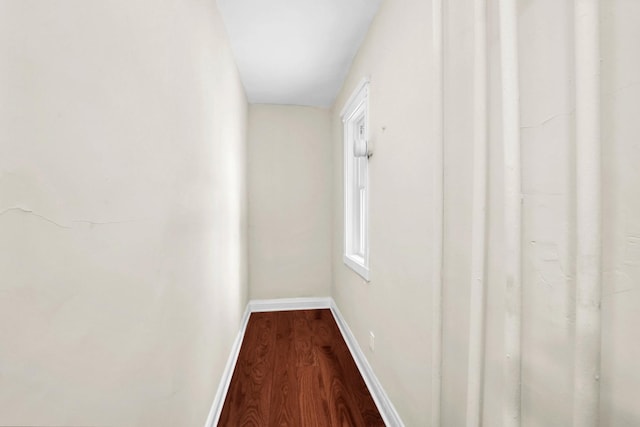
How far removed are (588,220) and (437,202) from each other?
1.72ft

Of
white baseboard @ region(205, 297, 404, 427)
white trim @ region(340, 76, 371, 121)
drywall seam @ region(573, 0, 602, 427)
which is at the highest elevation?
white trim @ region(340, 76, 371, 121)

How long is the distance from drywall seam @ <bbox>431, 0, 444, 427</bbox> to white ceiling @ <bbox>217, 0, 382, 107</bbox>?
1007 millimetres

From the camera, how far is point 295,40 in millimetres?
2154

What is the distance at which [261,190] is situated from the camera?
3.41 metres

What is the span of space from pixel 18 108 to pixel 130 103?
0.34m

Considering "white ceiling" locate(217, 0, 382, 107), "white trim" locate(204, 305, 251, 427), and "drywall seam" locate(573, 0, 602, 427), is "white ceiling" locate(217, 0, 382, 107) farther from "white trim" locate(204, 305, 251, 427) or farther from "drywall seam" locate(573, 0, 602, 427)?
"white trim" locate(204, 305, 251, 427)

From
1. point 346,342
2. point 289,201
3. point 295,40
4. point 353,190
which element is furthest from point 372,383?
point 295,40

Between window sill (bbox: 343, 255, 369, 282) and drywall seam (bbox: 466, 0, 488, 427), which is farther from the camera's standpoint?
window sill (bbox: 343, 255, 369, 282)

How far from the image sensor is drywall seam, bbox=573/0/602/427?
54 cm

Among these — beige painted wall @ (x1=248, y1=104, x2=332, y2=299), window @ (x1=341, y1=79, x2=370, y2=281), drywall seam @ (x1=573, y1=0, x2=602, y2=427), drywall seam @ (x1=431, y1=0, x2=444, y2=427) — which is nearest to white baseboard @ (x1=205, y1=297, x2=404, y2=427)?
beige painted wall @ (x1=248, y1=104, x2=332, y2=299)

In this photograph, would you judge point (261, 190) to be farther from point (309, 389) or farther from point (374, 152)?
point (309, 389)

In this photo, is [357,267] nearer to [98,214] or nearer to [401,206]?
[401,206]

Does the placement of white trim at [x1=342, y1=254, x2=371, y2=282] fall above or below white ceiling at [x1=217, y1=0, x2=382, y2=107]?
below

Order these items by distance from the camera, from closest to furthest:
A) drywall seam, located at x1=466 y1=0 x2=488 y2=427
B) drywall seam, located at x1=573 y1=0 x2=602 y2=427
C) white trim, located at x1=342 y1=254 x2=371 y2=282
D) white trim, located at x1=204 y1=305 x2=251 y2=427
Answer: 1. drywall seam, located at x1=573 y1=0 x2=602 y2=427
2. drywall seam, located at x1=466 y1=0 x2=488 y2=427
3. white trim, located at x1=204 y1=305 x2=251 y2=427
4. white trim, located at x1=342 y1=254 x2=371 y2=282
